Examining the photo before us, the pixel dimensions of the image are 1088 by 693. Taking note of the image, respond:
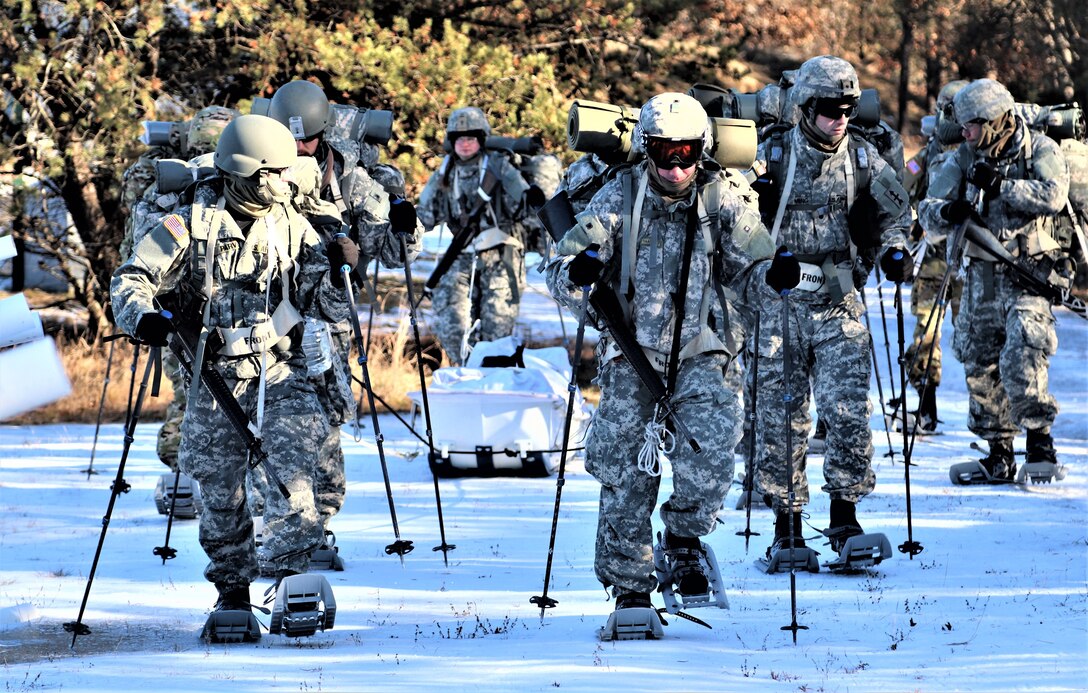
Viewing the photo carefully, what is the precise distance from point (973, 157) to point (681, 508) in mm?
4696

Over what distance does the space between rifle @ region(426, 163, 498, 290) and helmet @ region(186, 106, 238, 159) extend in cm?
328

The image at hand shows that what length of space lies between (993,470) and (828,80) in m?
4.00

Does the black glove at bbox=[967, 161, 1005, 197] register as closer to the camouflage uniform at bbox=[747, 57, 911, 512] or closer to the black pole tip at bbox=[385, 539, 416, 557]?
the camouflage uniform at bbox=[747, 57, 911, 512]

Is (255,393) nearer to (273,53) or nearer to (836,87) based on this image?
(836,87)

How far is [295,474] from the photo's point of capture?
744 cm

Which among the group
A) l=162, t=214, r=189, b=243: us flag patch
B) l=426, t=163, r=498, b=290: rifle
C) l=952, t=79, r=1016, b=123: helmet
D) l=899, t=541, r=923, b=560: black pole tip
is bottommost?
l=899, t=541, r=923, b=560: black pole tip

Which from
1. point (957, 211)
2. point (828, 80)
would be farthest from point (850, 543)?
point (957, 211)

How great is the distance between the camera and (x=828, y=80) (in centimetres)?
868

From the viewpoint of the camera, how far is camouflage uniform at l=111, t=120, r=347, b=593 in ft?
24.0

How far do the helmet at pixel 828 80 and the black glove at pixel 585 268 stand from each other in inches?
92.5

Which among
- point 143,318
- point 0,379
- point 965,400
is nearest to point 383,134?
point 143,318

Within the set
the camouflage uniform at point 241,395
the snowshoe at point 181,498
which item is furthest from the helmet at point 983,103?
the snowshoe at point 181,498

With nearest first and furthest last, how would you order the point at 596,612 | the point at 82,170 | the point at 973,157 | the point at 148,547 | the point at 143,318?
the point at 143,318
the point at 596,612
the point at 148,547
the point at 973,157
the point at 82,170

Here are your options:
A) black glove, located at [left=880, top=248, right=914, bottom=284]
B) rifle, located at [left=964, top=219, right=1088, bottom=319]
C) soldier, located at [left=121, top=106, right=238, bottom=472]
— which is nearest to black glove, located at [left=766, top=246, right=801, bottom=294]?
black glove, located at [left=880, top=248, right=914, bottom=284]
